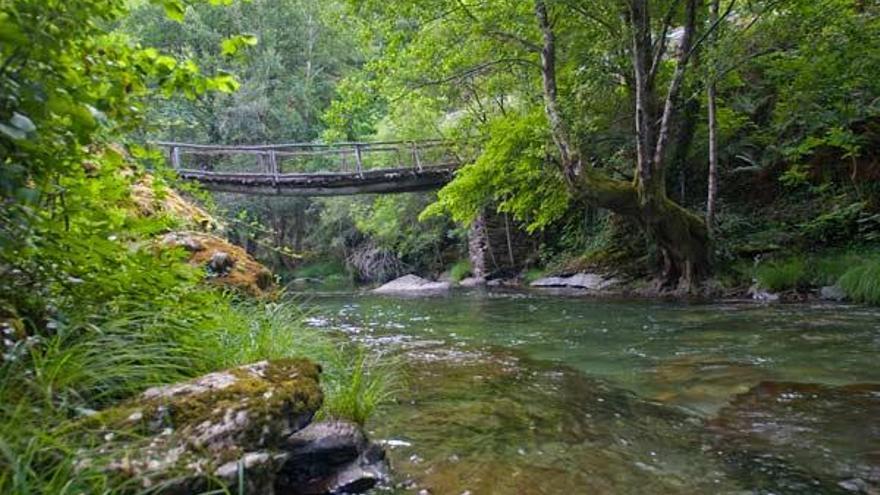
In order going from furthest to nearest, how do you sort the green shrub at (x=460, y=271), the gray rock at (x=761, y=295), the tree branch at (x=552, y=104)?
the green shrub at (x=460, y=271)
the tree branch at (x=552, y=104)
the gray rock at (x=761, y=295)

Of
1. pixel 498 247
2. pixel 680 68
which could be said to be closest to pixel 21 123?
pixel 680 68

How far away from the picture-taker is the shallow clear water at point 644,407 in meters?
2.73

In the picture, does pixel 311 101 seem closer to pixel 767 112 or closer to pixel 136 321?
pixel 767 112

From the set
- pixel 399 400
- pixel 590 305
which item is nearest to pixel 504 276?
pixel 590 305

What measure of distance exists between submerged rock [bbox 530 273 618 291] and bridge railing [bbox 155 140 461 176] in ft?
12.4

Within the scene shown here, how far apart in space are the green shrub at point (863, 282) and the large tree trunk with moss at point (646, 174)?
2.26m

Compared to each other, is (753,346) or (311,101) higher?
(311,101)

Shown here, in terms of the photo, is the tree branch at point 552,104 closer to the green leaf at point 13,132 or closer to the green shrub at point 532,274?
the green shrub at point 532,274

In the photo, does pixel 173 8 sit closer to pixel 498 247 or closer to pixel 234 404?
pixel 234 404

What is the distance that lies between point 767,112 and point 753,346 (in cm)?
795

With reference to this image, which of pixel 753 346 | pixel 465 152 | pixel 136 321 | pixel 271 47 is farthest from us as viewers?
pixel 271 47

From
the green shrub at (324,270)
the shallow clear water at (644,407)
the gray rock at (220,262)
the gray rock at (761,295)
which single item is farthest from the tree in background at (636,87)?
the green shrub at (324,270)

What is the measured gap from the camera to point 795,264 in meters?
9.23

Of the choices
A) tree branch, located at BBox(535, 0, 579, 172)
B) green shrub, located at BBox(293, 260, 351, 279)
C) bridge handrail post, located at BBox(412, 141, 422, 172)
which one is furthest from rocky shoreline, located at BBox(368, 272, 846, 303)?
green shrub, located at BBox(293, 260, 351, 279)
